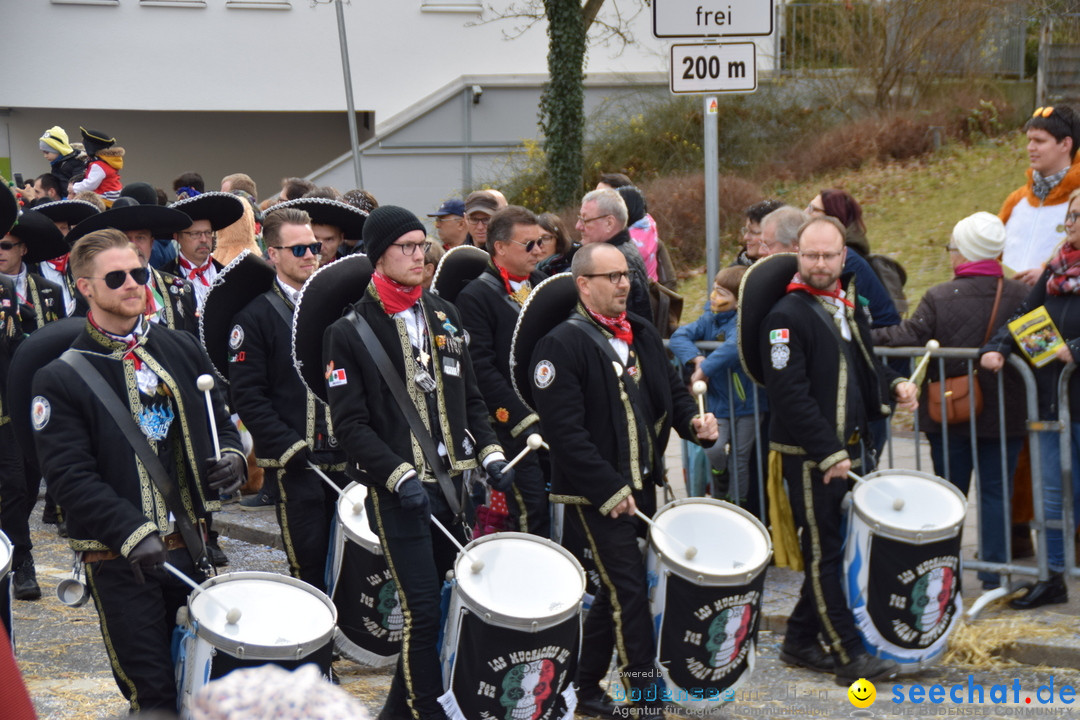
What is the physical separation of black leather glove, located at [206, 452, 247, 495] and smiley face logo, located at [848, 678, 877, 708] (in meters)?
2.79

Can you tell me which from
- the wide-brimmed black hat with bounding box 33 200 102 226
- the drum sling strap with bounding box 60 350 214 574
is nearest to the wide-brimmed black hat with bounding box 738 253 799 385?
the drum sling strap with bounding box 60 350 214 574

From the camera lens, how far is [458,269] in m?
7.27

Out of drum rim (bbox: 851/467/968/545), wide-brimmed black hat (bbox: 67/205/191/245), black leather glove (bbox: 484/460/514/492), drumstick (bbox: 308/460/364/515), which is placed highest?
wide-brimmed black hat (bbox: 67/205/191/245)

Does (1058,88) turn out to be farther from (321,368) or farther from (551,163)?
(321,368)

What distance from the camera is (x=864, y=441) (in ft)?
20.1

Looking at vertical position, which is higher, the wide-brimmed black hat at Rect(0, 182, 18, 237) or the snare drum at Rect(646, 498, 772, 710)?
the wide-brimmed black hat at Rect(0, 182, 18, 237)

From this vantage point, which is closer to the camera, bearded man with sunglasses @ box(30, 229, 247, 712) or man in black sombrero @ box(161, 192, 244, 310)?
bearded man with sunglasses @ box(30, 229, 247, 712)

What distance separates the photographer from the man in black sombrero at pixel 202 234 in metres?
7.95

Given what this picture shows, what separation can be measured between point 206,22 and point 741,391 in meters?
20.9

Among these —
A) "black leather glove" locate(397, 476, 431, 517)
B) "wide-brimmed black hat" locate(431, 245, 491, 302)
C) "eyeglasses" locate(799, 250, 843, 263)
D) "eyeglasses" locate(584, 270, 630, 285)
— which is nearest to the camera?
"black leather glove" locate(397, 476, 431, 517)

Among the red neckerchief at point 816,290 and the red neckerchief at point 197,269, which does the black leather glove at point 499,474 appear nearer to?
the red neckerchief at point 816,290

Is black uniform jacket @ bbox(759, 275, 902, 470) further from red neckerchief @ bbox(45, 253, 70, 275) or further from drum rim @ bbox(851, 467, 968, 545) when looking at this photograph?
red neckerchief @ bbox(45, 253, 70, 275)

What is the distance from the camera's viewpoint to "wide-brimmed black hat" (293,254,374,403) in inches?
213

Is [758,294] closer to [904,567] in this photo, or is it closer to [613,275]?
[613,275]
